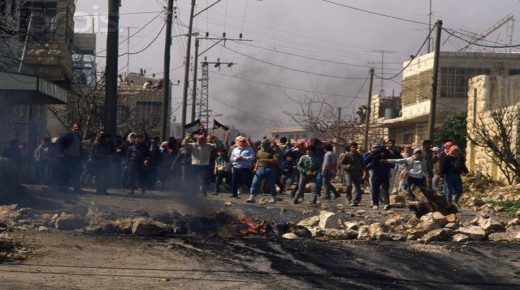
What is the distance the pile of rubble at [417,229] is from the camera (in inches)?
562

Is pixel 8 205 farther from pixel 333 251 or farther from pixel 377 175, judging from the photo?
pixel 377 175

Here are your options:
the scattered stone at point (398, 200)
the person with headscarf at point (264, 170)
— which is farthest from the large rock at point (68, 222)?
the scattered stone at point (398, 200)

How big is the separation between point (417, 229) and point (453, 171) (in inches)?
244

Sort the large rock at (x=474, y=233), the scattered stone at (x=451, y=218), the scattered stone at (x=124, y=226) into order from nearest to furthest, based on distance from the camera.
A: the scattered stone at (x=124, y=226) < the large rock at (x=474, y=233) < the scattered stone at (x=451, y=218)

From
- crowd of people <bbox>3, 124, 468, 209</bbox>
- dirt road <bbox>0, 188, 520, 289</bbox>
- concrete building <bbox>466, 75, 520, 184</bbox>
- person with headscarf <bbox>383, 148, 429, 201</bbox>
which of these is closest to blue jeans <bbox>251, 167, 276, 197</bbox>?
crowd of people <bbox>3, 124, 468, 209</bbox>

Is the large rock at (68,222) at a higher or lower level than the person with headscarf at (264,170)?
lower

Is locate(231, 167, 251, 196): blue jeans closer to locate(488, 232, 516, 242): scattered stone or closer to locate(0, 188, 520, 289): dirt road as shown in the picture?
locate(0, 188, 520, 289): dirt road

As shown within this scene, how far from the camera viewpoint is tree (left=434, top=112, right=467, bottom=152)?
3766 centimetres

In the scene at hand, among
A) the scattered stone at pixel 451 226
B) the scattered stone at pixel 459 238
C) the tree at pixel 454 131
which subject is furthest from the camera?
the tree at pixel 454 131

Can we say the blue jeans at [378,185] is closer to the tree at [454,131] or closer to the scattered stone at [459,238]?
the scattered stone at [459,238]

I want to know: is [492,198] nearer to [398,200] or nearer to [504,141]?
[504,141]

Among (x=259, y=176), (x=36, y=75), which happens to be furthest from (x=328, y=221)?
(x=36, y=75)

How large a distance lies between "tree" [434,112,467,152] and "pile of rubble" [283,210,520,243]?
2214cm

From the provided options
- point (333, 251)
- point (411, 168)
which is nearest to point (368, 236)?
point (333, 251)
